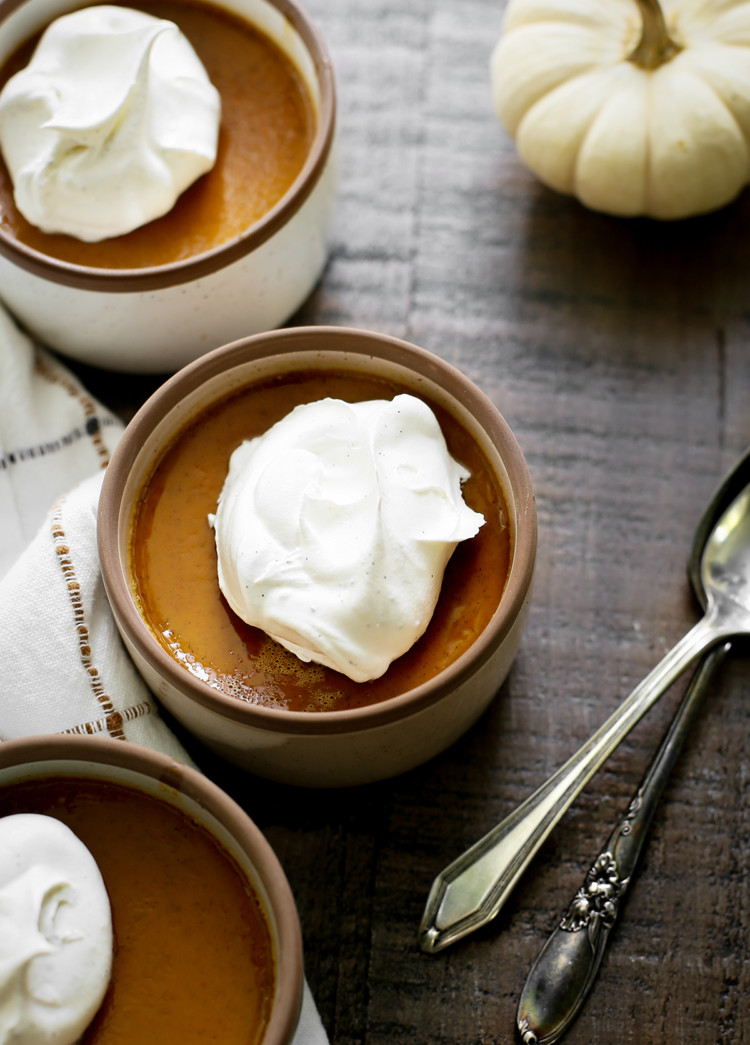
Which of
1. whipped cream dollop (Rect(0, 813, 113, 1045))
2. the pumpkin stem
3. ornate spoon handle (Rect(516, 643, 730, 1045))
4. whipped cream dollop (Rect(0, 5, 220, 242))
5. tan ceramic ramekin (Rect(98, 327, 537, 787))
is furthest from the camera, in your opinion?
the pumpkin stem

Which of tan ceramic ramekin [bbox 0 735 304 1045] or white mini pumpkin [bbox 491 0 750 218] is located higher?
white mini pumpkin [bbox 491 0 750 218]

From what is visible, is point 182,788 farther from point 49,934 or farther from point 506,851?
point 506,851

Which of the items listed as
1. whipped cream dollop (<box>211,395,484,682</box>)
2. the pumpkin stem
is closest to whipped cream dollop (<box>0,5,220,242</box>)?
whipped cream dollop (<box>211,395,484,682</box>)

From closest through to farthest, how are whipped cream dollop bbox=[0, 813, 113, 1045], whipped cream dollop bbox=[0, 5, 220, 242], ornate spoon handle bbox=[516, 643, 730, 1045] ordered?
1. whipped cream dollop bbox=[0, 813, 113, 1045]
2. ornate spoon handle bbox=[516, 643, 730, 1045]
3. whipped cream dollop bbox=[0, 5, 220, 242]

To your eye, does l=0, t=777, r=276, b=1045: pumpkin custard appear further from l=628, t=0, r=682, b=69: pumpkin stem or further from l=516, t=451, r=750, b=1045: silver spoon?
l=628, t=0, r=682, b=69: pumpkin stem

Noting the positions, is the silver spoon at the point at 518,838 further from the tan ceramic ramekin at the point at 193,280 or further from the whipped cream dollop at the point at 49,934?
the tan ceramic ramekin at the point at 193,280

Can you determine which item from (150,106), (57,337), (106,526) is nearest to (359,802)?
(106,526)

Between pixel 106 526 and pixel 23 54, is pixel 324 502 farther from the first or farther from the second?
pixel 23 54

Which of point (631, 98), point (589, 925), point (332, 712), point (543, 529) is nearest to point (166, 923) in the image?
point (332, 712)
